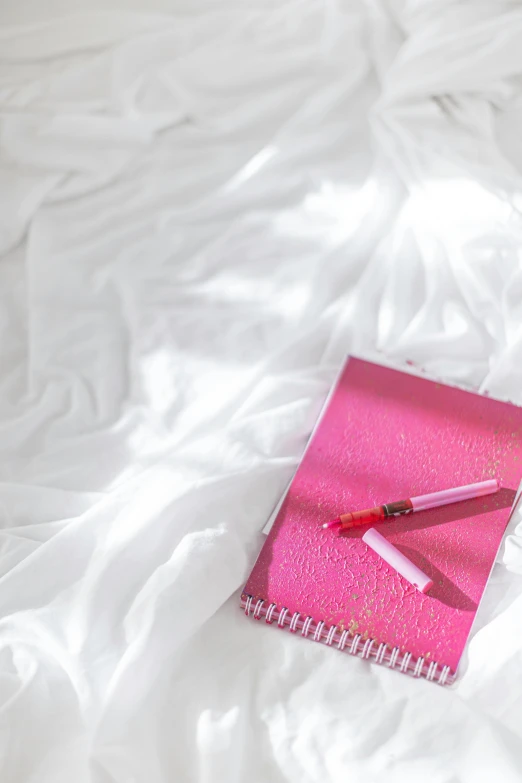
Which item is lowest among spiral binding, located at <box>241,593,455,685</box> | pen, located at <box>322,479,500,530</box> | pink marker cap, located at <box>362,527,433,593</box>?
spiral binding, located at <box>241,593,455,685</box>

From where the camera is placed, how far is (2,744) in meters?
0.65

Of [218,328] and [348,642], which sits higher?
[218,328]

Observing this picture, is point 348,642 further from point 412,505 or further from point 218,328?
point 218,328

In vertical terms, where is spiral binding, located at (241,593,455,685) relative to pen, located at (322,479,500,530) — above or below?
below

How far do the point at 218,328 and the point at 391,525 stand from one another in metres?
0.32

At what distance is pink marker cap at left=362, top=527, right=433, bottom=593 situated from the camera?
0.77m

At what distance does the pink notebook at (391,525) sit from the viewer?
0.75m

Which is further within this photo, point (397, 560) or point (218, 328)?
point (218, 328)

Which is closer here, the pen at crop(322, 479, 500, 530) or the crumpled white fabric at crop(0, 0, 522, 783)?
the crumpled white fabric at crop(0, 0, 522, 783)

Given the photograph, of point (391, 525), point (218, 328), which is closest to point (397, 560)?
point (391, 525)

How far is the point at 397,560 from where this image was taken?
0.78 metres

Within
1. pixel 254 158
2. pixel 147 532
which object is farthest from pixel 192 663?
pixel 254 158

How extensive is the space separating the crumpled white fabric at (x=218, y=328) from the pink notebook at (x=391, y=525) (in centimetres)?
2

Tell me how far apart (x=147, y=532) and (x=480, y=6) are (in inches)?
33.5
